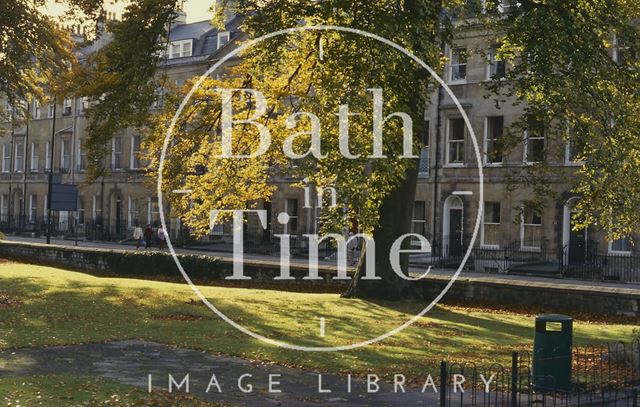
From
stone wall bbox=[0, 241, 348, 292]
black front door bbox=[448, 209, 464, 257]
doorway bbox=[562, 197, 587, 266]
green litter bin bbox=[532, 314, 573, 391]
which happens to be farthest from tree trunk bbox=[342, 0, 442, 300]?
black front door bbox=[448, 209, 464, 257]

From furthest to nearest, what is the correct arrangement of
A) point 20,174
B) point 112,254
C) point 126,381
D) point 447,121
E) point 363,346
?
point 20,174
point 447,121
point 112,254
point 363,346
point 126,381

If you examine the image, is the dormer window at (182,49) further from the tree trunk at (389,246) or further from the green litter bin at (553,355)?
the green litter bin at (553,355)

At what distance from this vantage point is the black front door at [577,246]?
4238 cm

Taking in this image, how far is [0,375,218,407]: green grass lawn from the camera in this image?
11883mm

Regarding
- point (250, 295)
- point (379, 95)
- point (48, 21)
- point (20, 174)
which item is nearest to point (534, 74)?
point (379, 95)

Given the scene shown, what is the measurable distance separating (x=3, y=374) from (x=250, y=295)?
13.4m

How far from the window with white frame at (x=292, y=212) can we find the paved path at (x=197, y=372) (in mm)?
39174

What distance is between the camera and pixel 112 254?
126 ft

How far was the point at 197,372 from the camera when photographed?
577 inches

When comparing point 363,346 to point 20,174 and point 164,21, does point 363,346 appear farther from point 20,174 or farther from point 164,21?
point 20,174

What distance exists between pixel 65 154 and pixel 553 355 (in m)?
67.1

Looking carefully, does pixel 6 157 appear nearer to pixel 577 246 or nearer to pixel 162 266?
pixel 162 266

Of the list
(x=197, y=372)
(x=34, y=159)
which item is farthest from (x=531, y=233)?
(x=34, y=159)

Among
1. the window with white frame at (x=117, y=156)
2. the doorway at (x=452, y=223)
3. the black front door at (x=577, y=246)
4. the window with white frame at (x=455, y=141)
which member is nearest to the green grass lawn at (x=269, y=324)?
the black front door at (x=577, y=246)
